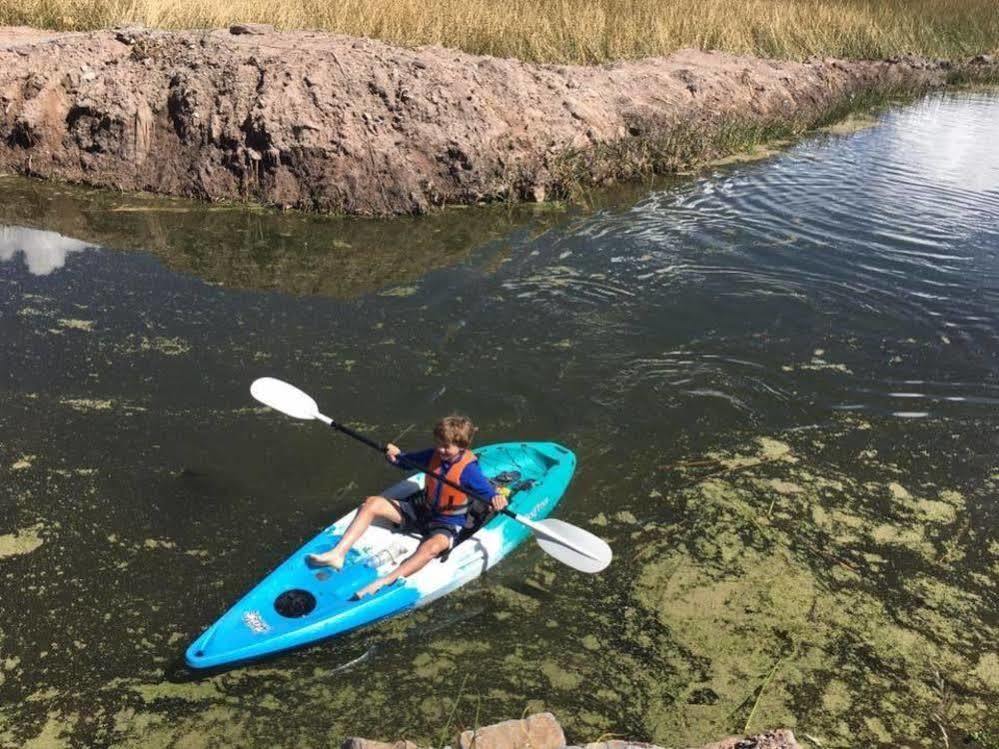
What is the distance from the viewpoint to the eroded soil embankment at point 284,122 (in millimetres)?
8875

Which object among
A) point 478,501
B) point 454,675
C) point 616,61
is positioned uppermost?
point 616,61

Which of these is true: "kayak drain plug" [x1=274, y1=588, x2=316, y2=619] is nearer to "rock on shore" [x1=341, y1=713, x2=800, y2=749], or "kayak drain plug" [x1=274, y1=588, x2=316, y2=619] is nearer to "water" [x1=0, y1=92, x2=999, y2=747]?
"water" [x1=0, y1=92, x2=999, y2=747]

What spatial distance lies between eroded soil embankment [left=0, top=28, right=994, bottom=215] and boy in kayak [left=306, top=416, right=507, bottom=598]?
5.10 m

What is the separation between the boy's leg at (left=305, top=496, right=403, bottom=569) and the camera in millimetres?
4012

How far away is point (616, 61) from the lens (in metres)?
12.7

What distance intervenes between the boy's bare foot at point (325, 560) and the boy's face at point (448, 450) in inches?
27.9

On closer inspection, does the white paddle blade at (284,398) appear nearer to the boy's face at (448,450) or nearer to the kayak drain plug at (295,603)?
the boy's face at (448,450)

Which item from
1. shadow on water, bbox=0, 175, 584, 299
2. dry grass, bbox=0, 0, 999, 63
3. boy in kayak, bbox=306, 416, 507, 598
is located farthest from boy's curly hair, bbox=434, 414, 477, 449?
dry grass, bbox=0, 0, 999, 63

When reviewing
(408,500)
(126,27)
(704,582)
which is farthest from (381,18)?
(704,582)

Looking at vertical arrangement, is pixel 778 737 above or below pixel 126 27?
below

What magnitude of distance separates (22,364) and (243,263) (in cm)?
231

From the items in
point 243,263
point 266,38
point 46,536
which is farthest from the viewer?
point 266,38

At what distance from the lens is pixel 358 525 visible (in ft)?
13.6

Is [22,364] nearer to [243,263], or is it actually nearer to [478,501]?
[243,263]
